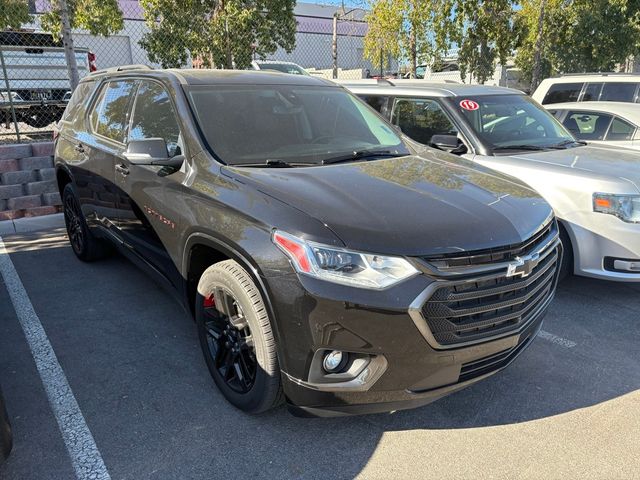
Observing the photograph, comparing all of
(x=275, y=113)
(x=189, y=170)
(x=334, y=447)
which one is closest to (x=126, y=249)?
(x=189, y=170)

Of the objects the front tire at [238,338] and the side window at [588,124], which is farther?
the side window at [588,124]

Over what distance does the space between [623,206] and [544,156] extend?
2.98 ft

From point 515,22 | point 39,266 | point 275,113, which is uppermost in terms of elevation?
point 515,22

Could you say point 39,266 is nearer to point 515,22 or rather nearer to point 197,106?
point 197,106

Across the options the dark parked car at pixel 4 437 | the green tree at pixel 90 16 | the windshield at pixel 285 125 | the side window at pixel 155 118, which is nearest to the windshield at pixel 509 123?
the windshield at pixel 285 125

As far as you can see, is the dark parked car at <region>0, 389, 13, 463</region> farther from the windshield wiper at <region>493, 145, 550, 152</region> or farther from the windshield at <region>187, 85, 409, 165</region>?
the windshield wiper at <region>493, 145, 550, 152</region>

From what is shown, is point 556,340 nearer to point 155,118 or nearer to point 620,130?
point 155,118

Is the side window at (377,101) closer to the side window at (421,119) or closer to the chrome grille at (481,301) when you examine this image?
the side window at (421,119)

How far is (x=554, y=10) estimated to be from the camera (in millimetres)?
14367

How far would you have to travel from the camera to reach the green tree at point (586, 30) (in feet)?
47.6

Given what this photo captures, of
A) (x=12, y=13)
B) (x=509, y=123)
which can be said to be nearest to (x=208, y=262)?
(x=509, y=123)

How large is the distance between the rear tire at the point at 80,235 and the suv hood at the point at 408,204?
8.78 ft

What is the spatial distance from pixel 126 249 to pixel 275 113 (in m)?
1.58

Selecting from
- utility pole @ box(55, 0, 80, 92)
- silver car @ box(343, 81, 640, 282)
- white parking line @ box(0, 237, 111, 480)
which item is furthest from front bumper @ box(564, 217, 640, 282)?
utility pole @ box(55, 0, 80, 92)
